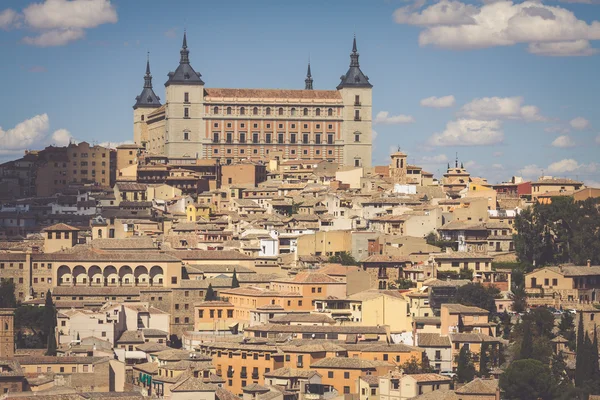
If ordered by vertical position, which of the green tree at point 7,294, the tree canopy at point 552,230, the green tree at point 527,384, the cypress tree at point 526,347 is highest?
the tree canopy at point 552,230

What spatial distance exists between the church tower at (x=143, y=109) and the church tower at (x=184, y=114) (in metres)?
10.3

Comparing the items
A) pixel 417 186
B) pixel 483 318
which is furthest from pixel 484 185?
pixel 483 318

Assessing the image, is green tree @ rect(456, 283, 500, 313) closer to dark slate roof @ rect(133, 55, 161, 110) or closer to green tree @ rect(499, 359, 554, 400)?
green tree @ rect(499, 359, 554, 400)

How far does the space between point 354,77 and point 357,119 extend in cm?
360

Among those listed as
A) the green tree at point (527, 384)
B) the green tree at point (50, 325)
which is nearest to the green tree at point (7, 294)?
the green tree at point (50, 325)

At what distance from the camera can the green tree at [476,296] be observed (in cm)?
6712

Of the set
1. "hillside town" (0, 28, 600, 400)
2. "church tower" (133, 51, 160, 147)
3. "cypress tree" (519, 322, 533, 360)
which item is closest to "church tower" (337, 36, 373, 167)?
"hillside town" (0, 28, 600, 400)

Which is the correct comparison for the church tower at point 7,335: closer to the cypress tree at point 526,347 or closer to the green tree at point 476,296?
the green tree at point 476,296

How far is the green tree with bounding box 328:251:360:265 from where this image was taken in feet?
257

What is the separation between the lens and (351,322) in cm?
6738

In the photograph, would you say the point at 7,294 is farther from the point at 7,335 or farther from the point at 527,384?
the point at 527,384

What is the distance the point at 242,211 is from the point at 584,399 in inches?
1739

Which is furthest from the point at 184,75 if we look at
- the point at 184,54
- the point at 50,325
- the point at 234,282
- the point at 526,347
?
the point at 526,347

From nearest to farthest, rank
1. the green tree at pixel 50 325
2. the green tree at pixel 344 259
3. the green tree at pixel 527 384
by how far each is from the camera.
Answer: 1. the green tree at pixel 527 384
2. the green tree at pixel 50 325
3. the green tree at pixel 344 259
